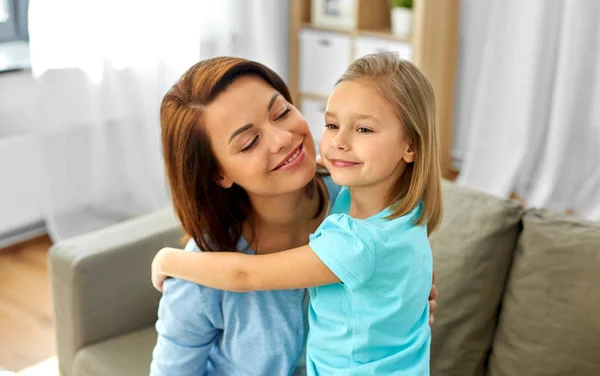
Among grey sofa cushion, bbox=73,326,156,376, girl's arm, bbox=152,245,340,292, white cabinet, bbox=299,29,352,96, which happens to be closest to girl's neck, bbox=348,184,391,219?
girl's arm, bbox=152,245,340,292

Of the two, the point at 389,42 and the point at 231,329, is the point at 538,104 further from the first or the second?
the point at 231,329

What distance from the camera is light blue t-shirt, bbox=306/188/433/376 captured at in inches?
46.5

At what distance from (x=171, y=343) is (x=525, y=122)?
112 inches

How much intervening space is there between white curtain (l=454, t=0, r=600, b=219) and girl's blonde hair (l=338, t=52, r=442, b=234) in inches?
103

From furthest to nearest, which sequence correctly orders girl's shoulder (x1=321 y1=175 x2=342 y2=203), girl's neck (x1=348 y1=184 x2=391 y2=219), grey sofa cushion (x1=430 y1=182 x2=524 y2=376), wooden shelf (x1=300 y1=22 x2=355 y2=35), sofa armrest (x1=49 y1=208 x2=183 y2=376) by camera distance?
1. wooden shelf (x1=300 y1=22 x2=355 y2=35)
2. sofa armrest (x1=49 y1=208 x2=183 y2=376)
3. grey sofa cushion (x1=430 y1=182 x2=524 y2=376)
4. girl's shoulder (x1=321 y1=175 x2=342 y2=203)
5. girl's neck (x1=348 y1=184 x2=391 y2=219)

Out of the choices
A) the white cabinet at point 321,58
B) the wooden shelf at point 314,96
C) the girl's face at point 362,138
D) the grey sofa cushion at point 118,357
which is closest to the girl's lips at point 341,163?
the girl's face at point 362,138

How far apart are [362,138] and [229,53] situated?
9.60 ft

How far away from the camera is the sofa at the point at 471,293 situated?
1.61 meters

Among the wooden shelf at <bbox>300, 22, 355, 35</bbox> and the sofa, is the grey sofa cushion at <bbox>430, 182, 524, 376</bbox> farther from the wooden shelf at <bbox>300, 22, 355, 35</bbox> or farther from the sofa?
the wooden shelf at <bbox>300, 22, 355, 35</bbox>

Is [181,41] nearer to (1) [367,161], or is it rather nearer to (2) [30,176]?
(2) [30,176]

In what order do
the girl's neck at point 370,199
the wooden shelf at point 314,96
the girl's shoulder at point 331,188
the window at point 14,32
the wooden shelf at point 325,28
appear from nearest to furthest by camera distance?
the girl's neck at point 370,199 → the girl's shoulder at point 331,188 → the window at point 14,32 → the wooden shelf at point 325,28 → the wooden shelf at point 314,96

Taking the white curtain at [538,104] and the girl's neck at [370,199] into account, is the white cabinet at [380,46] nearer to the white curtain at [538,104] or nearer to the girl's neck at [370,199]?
the white curtain at [538,104]

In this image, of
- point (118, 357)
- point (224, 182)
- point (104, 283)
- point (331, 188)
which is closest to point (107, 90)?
point (104, 283)

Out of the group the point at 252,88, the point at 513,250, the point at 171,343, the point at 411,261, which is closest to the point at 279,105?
the point at 252,88
